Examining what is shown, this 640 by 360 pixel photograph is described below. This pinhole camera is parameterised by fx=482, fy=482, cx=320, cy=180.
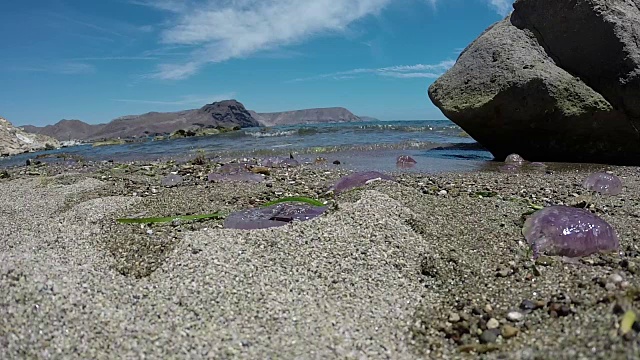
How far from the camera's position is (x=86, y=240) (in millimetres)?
3578

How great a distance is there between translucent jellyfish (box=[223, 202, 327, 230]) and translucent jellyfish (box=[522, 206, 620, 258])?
1691mm

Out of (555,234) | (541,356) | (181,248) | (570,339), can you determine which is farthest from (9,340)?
(555,234)

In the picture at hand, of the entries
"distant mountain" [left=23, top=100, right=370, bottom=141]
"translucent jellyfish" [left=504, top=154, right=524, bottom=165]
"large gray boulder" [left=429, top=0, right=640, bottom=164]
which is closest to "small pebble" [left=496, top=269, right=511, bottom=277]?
"large gray boulder" [left=429, top=0, right=640, bottom=164]

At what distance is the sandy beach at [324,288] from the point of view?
2252 mm

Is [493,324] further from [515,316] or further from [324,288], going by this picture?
[324,288]

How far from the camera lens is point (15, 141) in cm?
2372

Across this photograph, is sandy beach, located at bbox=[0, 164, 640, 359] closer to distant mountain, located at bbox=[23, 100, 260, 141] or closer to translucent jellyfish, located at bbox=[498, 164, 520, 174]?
translucent jellyfish, located at bbox=[498, 164, 520, 174]

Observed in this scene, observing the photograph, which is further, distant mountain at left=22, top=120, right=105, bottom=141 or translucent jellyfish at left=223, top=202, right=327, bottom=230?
distant mountain at left=22, top=120, right=105, bottom=141

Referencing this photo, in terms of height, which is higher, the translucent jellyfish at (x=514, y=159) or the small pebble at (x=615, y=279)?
the translucent jellyfish at (x=514, y=159)

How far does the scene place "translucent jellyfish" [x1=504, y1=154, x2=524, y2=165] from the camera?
858 cm

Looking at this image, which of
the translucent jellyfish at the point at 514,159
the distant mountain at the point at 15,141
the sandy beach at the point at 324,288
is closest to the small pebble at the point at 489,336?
the sandy beach at the point at 324,288

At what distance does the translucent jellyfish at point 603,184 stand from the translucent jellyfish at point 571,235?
2343 mm

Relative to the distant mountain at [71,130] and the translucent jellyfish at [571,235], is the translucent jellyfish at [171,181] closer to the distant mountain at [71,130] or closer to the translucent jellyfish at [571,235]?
the translucent jellyfish at [571,235]

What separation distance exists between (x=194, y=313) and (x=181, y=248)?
0.90 metres
